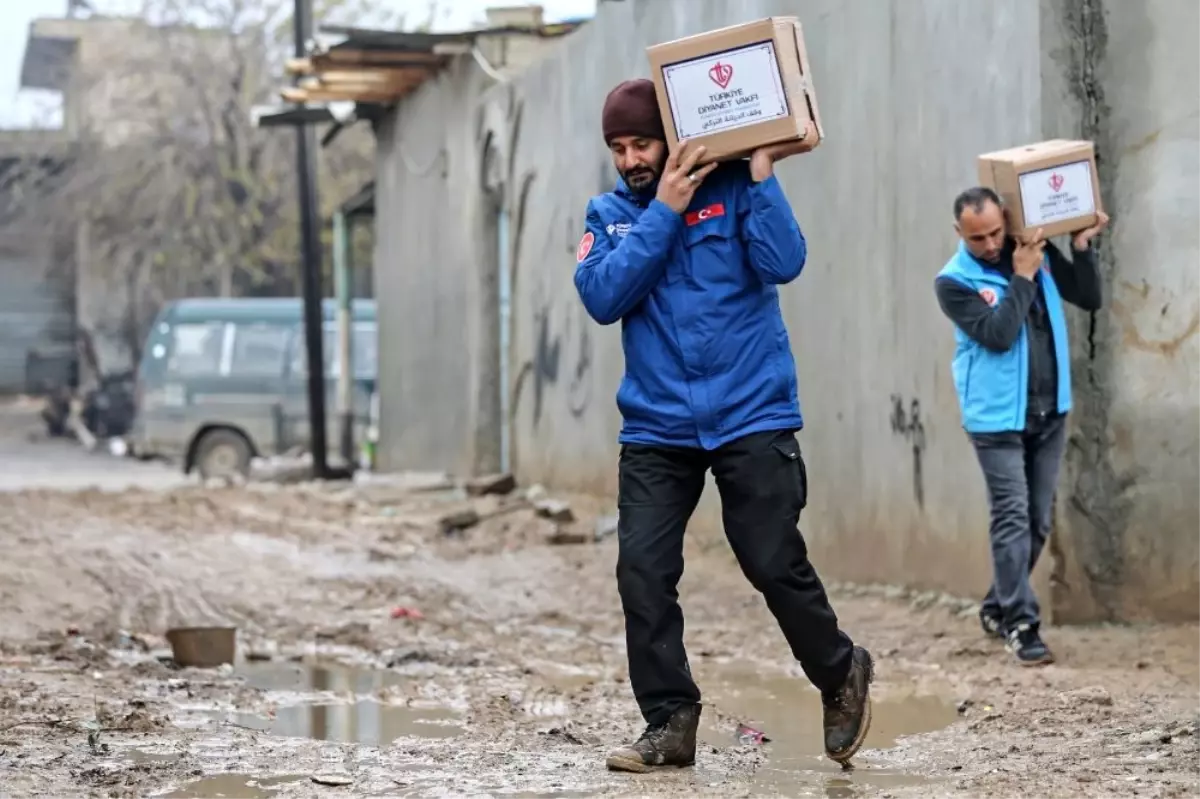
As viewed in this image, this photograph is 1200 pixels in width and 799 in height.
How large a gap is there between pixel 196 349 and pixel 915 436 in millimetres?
13283

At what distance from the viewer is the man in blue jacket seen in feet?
14.2

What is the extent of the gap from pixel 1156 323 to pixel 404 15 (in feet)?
88.0

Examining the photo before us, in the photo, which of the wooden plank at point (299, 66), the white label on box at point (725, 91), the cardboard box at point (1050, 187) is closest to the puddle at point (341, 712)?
the white label on box at point (725, 91)

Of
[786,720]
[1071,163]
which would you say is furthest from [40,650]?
[1071,163]

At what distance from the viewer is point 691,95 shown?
4414 mm

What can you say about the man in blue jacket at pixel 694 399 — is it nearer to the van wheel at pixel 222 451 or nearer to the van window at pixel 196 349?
the van window at pixel 196 349

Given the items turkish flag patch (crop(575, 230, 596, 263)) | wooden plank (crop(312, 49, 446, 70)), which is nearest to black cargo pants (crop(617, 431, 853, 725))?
turkish flag patch (crop(575, 230, 596, 263))

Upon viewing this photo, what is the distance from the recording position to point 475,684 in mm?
6348

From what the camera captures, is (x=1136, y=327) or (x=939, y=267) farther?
(x=939, y=267)

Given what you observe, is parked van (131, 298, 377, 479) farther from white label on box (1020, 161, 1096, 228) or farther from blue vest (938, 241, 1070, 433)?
white label on box (1020, 161, 1096, 228)

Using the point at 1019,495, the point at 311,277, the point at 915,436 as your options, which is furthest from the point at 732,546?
the point at 311,277

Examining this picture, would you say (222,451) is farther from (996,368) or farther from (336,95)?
(996,368)

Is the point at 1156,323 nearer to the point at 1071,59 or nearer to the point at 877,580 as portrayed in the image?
the point at 1071,59

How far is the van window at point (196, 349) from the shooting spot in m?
19.5
